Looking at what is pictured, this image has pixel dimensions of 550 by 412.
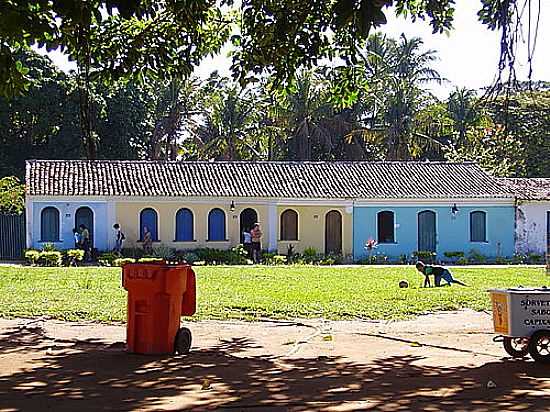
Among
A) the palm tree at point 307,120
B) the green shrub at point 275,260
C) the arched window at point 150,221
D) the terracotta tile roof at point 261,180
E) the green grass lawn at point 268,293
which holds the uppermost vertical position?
the palm tree at point 307,120

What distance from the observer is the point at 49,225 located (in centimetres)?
3394

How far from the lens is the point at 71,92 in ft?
134

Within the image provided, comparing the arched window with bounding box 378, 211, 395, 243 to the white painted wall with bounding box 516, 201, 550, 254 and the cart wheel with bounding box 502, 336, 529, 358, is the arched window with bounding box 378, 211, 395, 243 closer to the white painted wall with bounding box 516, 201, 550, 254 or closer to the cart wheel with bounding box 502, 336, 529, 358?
the white painted wall with bounding box 516, 201, 550, 254

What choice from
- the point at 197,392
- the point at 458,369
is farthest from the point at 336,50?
the point at 197,392

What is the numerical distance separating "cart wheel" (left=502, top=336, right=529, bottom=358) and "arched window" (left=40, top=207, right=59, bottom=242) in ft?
85.5

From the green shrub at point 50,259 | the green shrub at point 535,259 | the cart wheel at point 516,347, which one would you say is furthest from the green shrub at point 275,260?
the cart wheel at point 516,347

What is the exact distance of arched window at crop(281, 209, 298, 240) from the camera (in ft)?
120

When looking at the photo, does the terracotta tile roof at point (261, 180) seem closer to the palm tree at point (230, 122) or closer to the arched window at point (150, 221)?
the arched window at point (150, 221)

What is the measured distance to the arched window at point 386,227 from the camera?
119ft

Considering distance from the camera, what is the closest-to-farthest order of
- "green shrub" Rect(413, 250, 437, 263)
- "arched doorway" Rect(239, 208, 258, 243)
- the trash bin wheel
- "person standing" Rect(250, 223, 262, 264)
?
the trash bin wheel
"person standing" Rect(250, 223, 262, 264)
"green shrub" Rect(413, 250, 437, 263)
"arched doorway" Rect(239, 208, 258, 243)

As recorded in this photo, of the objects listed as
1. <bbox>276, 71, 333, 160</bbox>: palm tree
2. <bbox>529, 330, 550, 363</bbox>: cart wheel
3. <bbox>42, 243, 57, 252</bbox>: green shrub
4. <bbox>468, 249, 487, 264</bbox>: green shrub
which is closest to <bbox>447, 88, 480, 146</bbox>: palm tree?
<bbox>276, 71, 333, 160</bbox>: palm tree

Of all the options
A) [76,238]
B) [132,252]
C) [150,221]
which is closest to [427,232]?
[150,221]

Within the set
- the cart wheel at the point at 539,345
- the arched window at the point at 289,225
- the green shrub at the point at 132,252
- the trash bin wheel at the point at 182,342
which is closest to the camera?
the cart wheel at the point at 539,345

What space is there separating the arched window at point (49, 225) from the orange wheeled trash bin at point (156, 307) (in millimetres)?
24242
